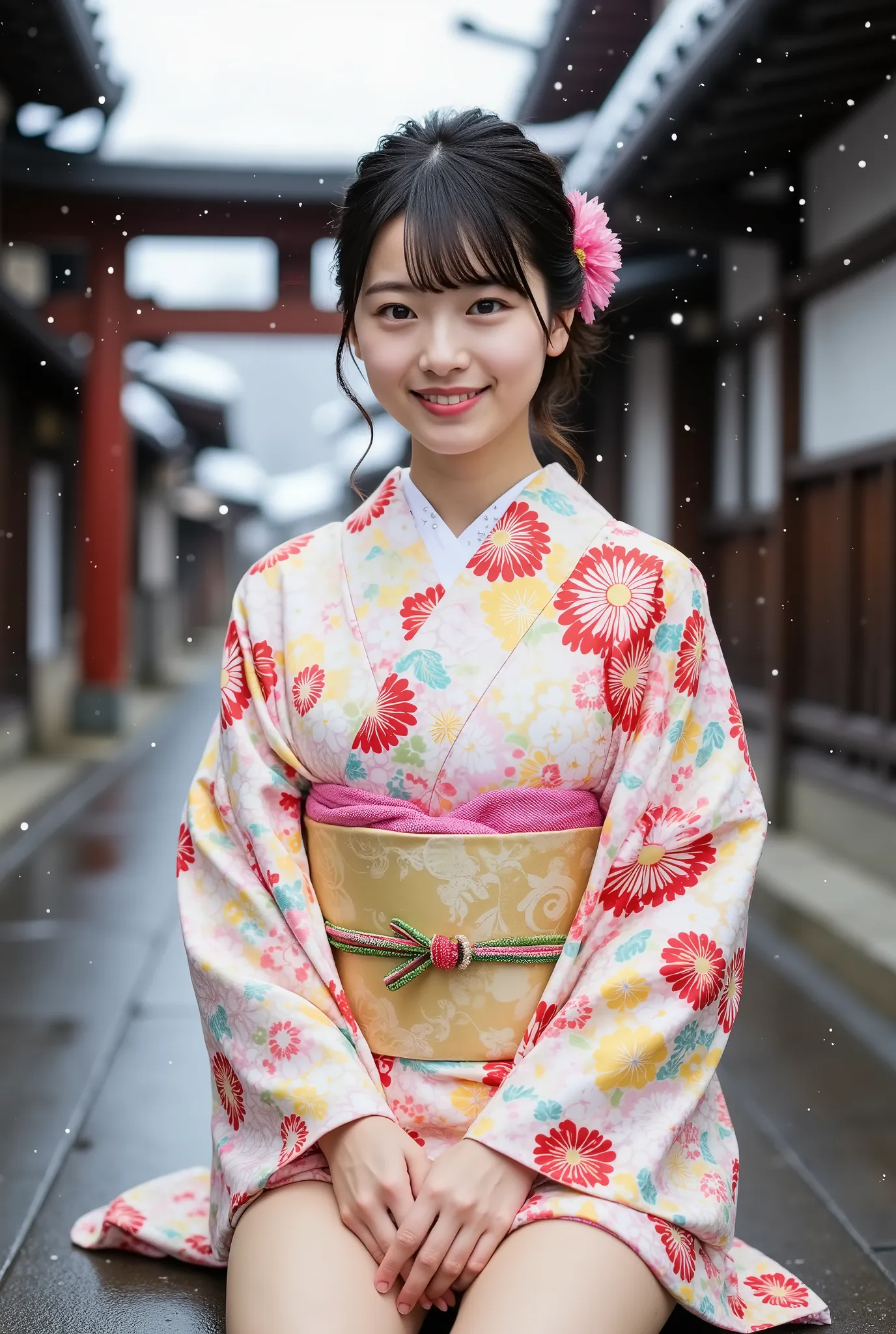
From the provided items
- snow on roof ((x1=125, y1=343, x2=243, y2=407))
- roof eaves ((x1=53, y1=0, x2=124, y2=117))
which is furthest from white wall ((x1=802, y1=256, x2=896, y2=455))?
snow on roof ((x1=125, y1=343, x2=243, y2=407))

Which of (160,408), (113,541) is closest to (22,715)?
(113,541)

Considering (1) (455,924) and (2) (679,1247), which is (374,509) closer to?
(1) (455,924)

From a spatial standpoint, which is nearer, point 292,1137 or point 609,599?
point 292,1137

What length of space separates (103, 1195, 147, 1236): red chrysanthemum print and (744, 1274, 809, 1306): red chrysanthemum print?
916 mm

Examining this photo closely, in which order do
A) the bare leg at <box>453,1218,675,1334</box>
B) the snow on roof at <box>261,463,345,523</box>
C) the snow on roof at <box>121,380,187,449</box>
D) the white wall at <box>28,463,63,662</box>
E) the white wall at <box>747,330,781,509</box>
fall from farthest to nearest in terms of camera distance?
the snow on roof at <box>121,380,187,449</box> → the white wall at <box>28,463,63,662</box> → the white wall at <box>747,330,781,509</box> → the snow on roof at <box>261,463,345,523</box> → the bare leg at <box>453,1218,675,1334</box>

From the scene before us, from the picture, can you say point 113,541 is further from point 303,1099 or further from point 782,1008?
point 303,1099

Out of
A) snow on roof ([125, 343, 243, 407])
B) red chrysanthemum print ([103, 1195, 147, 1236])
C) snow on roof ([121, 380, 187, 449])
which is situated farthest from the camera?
snow on roof ([121, 380, 187, 449])

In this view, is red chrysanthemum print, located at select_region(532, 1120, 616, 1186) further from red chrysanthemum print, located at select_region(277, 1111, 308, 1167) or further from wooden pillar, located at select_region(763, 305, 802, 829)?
wooden pillar, located at select_region(763, 305, 802, 829)

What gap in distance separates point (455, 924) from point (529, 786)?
0.66 ft

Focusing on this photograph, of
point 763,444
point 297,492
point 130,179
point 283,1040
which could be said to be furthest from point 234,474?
point 297,492

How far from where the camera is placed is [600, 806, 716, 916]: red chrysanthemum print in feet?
5.49

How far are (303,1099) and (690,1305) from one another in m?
0.55

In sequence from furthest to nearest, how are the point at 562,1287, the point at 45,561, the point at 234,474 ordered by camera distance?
the point at 45,561, the point at 234,474, the point at 562,1287

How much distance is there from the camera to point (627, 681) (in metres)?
1.71
